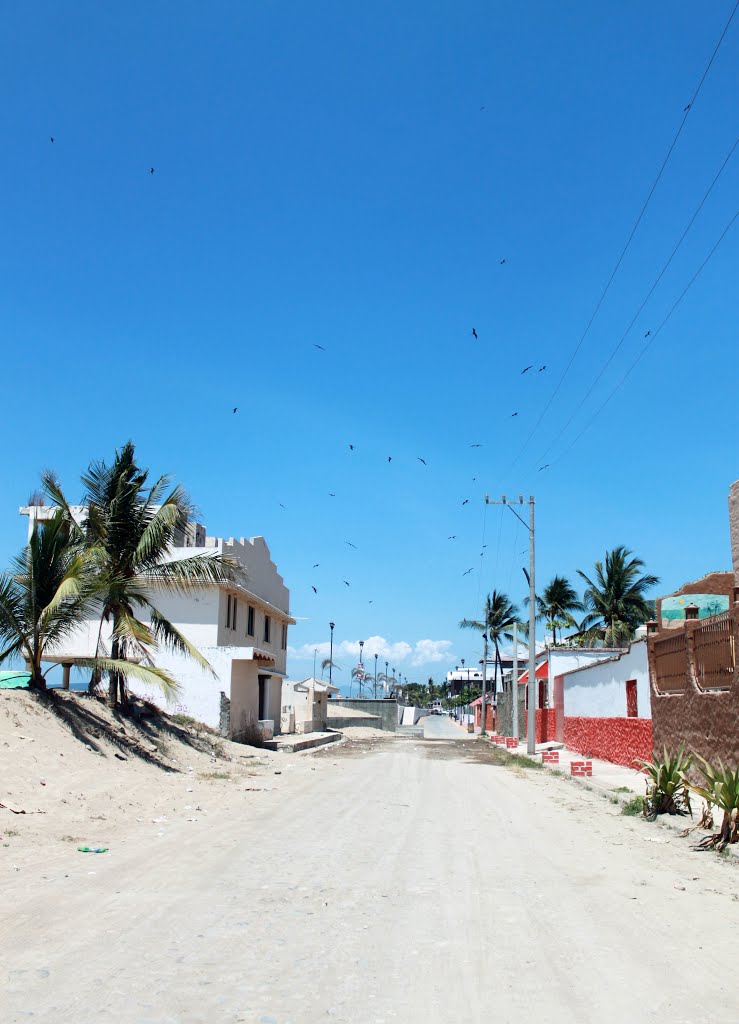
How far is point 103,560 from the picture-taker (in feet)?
67.9

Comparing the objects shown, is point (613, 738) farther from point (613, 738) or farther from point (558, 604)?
point (558, 604)

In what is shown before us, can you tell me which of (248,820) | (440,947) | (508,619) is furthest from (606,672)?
(508,619)

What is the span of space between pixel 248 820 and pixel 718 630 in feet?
30.3

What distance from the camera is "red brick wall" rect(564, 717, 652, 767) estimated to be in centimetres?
2314

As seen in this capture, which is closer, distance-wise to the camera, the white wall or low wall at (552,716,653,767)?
low wall at (552,716,653,767)

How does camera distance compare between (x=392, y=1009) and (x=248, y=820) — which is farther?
(x=248, y=820)

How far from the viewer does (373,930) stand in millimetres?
6555

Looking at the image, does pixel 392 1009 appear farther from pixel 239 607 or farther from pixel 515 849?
pixel 239 607

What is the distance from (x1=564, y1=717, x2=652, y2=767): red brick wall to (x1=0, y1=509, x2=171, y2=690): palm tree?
1311cm

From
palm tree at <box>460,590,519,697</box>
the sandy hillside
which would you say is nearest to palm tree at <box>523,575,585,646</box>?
palm tree at <box>460,590,519,697</box>

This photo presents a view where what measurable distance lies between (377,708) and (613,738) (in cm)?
5549

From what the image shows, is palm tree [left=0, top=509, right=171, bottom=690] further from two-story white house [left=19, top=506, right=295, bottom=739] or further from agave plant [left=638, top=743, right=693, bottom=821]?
agave plant [left=638, top=743, right=693, bottom=821]

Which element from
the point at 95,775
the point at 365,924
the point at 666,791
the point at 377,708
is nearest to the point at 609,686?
the point at 666,791

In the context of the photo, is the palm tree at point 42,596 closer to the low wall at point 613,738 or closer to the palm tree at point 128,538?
the palm tree at point 128,538
